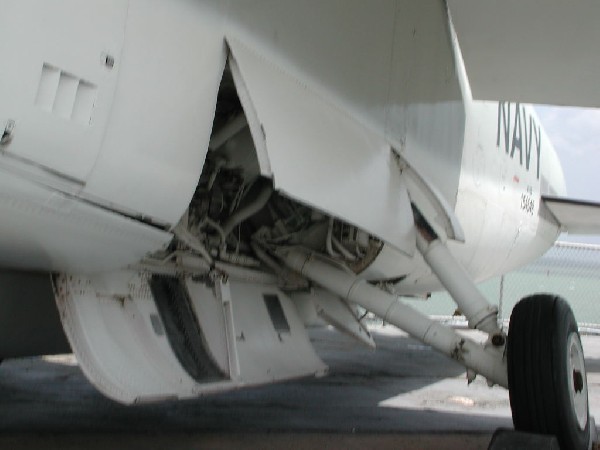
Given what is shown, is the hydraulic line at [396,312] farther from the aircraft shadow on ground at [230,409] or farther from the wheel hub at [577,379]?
the aircraft shadow on ground at [230,409]

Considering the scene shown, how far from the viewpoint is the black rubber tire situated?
10.4 feet

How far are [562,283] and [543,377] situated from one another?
42.2ft

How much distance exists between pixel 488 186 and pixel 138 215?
335 cm

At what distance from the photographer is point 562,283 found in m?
15.2

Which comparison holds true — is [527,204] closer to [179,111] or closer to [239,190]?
[239,190]

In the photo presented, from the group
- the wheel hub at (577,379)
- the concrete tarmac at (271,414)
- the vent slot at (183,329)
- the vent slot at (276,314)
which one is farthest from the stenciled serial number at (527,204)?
the vent slot at (183,329)

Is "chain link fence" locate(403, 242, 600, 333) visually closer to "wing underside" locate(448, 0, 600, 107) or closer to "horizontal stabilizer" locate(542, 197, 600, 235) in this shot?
"horizontal stabilizer" locate(542, 197, 600, 235)

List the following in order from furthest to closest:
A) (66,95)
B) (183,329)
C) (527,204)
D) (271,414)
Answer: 1. (527,204)
2. (271,414)
3. (183,329)
4. (66,95)

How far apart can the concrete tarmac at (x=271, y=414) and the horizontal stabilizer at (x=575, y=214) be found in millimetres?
1693

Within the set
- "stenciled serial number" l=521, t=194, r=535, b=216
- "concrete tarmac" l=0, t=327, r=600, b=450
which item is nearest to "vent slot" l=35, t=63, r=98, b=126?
"concrete tarmac" l=0, t=327, r=600, b=450

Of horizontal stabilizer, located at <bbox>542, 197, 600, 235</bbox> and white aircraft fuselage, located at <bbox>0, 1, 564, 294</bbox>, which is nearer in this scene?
white aircraft fuselage, located at <bbox>0, 1, 564, 294</bbox>

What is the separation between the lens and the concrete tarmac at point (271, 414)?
144 inches

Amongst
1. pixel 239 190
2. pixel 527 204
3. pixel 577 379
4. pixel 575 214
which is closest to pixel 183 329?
pixel 239 190

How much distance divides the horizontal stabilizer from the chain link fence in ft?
18.3
